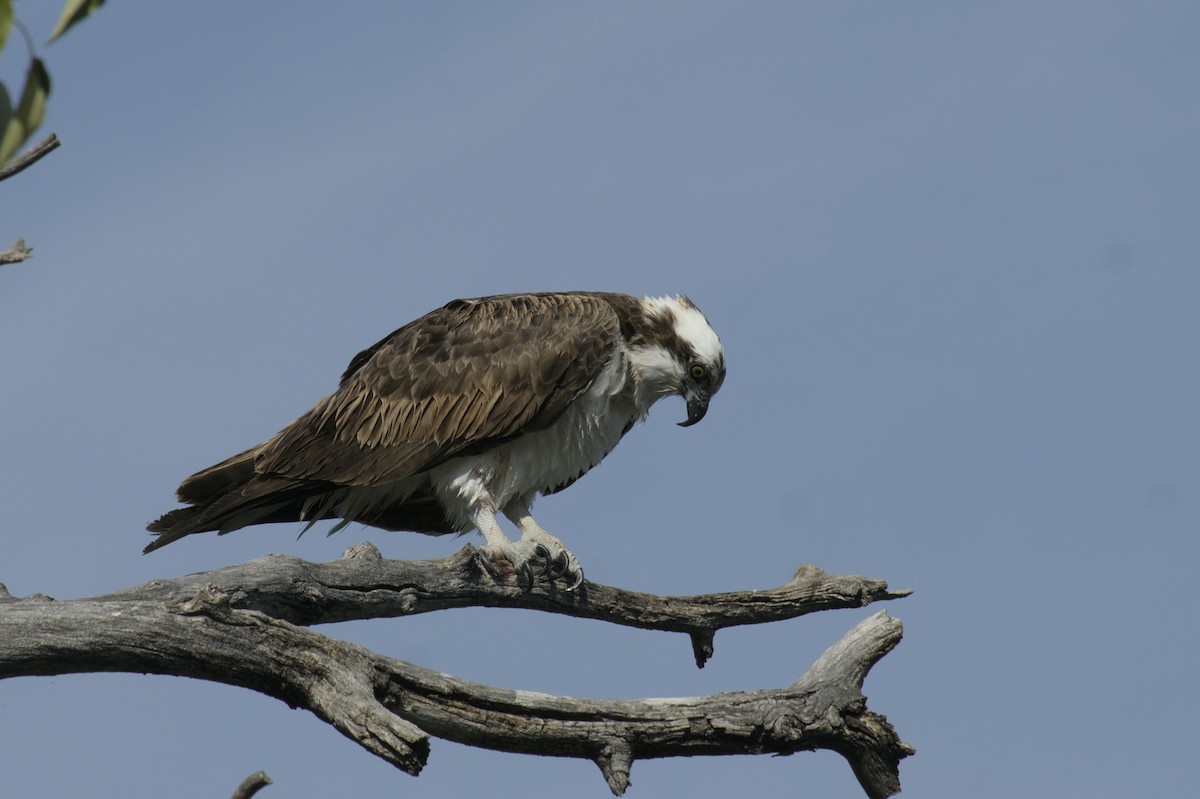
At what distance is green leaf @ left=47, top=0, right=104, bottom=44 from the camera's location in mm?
2441

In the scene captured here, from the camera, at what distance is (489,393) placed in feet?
27.6

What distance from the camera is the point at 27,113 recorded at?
255 cm

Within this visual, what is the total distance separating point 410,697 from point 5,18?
13.9 ft

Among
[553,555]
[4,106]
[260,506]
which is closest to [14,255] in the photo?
[260,506]

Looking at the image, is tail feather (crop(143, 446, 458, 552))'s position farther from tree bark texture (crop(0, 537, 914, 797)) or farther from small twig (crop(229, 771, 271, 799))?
small twig (crop(229, 771, 271, 799))

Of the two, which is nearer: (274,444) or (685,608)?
(685,608)

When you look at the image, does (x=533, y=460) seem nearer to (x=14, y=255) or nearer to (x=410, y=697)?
(x=410, y=697)

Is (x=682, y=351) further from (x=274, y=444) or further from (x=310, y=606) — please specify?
(x=310, y=606)

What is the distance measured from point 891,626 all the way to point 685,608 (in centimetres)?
113

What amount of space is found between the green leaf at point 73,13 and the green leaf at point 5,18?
9 cm

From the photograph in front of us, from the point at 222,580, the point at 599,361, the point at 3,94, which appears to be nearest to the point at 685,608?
the point at 599,361

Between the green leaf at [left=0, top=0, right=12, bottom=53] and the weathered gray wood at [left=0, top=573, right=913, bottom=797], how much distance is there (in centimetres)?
365

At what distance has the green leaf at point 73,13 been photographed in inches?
96.1

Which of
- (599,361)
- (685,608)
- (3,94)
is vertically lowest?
(3,94)
